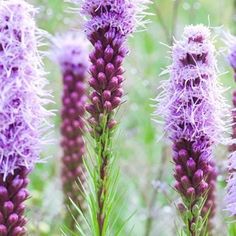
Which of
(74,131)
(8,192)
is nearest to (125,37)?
(8,192)

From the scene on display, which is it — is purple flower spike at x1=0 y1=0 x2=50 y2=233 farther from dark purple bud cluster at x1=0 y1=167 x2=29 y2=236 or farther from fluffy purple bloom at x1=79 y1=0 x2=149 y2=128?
fluffy purple bloom at x1=79 y1=0 x2=149 y2=128

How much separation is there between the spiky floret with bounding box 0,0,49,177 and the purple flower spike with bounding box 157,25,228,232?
0.32m

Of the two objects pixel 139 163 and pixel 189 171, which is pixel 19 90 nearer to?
pixel 189 171

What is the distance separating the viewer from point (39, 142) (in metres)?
1.63

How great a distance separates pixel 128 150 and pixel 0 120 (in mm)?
2979

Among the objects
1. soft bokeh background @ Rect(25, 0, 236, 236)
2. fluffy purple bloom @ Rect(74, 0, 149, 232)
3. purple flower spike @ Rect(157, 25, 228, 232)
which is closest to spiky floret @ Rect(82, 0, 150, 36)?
fluffy purple bloom @ Rect(74, 0, 149, 232)

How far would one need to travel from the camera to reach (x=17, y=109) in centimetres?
155

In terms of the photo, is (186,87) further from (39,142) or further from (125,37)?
(39,142)

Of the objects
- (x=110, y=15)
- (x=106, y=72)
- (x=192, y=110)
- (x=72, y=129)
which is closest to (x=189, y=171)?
(x=192, y=110)

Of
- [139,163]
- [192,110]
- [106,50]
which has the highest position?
[106,50]

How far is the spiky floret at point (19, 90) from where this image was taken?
1558 millimetres

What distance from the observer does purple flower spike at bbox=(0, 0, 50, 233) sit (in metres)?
1.56

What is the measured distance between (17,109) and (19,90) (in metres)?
0.04

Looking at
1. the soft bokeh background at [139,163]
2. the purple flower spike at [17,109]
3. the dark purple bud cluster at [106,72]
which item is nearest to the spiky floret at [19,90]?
the purple flower spike at [17,109]
